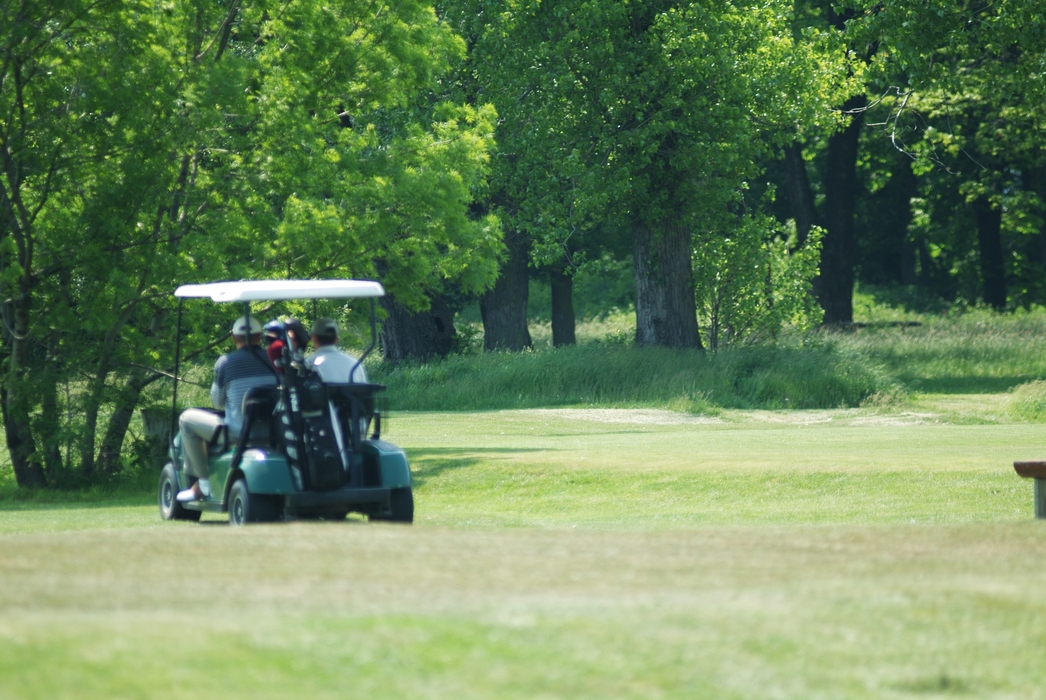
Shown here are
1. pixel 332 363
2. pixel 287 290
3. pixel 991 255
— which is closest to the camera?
pixel 332 363

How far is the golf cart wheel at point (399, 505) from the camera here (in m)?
12.4

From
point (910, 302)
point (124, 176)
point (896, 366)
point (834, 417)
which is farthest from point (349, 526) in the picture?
point (910, 302)

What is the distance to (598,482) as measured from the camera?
17.2 m

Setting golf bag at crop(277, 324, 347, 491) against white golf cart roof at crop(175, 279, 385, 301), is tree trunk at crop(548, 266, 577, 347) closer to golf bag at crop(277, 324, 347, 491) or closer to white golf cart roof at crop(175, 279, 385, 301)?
white golf cart roof at crop(175, 279, 385, 301)

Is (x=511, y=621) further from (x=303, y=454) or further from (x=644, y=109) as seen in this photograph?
(x=644, y=109)

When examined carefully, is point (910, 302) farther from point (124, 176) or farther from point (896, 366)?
point (124, 176)

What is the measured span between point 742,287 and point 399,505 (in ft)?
84.1

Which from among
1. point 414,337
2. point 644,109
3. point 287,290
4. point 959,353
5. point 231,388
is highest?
point 644,109

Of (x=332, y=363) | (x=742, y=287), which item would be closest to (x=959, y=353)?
(x=742, y=287)

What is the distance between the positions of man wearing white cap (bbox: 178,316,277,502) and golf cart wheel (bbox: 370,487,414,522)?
4.64 feet

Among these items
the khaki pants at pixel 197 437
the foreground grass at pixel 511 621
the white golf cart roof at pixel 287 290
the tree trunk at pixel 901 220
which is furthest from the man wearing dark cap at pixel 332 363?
the tree trunk at pixel 901 220

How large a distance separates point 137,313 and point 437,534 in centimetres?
1164

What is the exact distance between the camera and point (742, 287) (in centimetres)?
3706

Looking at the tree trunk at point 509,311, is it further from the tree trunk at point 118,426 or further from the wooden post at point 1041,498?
A: the wooden post at point 1041,498
